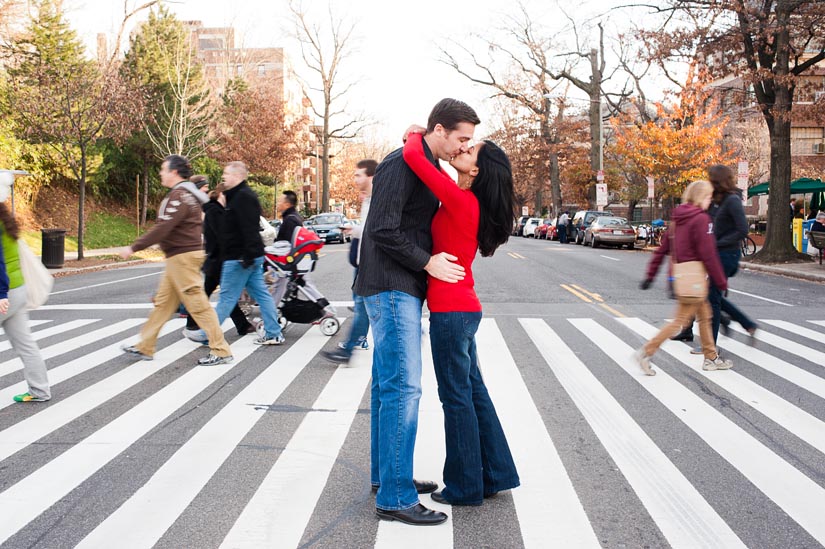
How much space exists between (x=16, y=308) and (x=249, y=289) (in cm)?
291

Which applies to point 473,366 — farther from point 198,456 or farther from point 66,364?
point 66,364

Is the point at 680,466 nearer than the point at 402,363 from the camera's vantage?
No

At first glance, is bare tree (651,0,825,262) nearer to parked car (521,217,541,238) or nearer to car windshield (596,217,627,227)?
car windshield (596,217,627,227)

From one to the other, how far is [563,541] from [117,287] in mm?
13947

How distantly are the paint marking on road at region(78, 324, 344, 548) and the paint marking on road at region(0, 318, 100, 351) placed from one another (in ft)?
13.0

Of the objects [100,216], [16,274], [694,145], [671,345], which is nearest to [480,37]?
[694,145]

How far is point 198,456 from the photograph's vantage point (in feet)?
15.8

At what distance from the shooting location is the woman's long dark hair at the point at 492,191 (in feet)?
Result: 12.2

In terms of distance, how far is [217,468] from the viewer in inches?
181

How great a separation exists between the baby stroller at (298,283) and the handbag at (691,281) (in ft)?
13.4

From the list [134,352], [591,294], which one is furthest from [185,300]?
[591,294]

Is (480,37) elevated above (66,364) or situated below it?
above

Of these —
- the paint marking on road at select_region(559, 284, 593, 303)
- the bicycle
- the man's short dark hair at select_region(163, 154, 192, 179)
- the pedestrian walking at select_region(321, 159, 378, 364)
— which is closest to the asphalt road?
the pedestrian walking at select_region(321, 159, 378, 364)

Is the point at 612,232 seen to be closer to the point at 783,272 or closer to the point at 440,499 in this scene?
the point at 783,272
